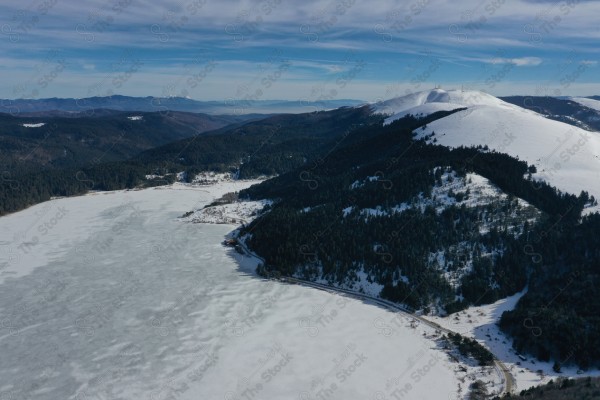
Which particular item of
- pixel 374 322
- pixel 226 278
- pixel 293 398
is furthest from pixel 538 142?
pixel 293 398

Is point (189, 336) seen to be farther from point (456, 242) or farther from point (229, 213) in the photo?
point (229, 213)

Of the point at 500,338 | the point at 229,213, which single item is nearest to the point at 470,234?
the point at 500,338

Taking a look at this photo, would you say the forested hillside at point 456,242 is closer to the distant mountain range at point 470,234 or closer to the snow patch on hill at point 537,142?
the distant mountain range at point 470,234

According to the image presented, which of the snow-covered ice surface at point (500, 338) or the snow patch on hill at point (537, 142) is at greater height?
the snow patch on hill at point (537, 142)

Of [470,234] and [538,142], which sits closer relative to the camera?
[470,234]

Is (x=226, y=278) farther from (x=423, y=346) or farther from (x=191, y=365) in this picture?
(x=423, y=346)

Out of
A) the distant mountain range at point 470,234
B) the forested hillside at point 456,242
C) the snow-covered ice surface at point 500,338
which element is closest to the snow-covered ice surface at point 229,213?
the distant mountain range at point 470,234
